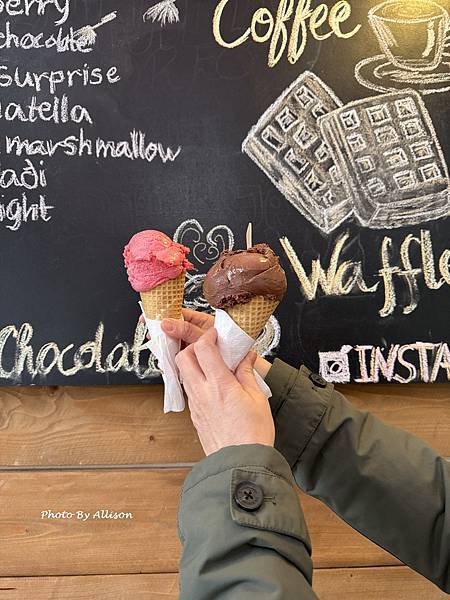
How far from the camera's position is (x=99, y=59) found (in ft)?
5.28

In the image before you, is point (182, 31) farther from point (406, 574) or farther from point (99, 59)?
point (406, 574)

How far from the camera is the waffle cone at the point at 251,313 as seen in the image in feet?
3.77

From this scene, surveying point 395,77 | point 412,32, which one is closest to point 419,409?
point 395,77

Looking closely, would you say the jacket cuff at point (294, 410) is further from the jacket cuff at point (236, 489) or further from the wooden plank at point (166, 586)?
the wooden plank at point (166, 586)

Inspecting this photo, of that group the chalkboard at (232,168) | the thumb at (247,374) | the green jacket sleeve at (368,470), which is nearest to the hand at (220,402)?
the thumb at (247,374)

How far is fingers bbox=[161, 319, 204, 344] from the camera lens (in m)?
1.23

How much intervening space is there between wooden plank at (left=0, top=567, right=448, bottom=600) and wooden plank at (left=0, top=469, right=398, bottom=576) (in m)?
0.02

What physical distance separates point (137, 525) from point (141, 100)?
119 centimetres

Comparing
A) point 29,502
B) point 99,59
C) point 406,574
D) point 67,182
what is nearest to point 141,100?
point 99,59

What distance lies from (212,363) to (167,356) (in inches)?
8.2

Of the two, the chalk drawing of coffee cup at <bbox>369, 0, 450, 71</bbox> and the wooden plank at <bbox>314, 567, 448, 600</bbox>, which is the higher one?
the chalk drawing of coffee cup at <bbox>369, 0, 450, 71</bbox>

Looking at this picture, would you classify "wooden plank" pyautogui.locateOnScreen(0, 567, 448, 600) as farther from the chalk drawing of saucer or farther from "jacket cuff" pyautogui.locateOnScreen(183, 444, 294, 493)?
the chalk drawing of saucer

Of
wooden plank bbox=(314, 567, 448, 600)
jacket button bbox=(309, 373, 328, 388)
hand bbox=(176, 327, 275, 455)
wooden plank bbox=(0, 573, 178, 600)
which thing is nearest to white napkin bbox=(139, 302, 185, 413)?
hand bbox=(176, 327, 275, 455)

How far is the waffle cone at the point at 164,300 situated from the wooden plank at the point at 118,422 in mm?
491
